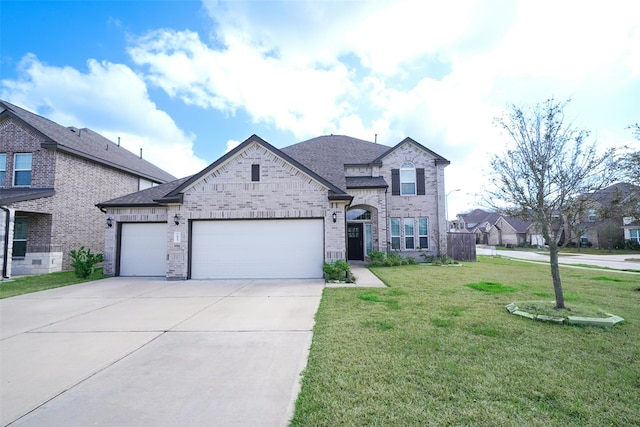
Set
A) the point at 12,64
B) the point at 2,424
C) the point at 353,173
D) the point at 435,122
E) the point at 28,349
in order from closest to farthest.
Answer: the point at 2,424
the point at 28,349
the point at 12,64
the point at 353,173
the point at 435,122

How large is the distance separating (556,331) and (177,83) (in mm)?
16173

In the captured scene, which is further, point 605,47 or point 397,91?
point 397,91

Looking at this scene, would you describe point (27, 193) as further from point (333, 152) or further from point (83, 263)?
point (333, 152)

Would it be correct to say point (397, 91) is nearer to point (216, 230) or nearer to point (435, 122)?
point (435, 122)

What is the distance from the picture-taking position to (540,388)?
315cm

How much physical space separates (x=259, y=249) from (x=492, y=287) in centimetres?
811

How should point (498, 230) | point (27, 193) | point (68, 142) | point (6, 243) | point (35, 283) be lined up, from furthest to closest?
point (498, 230), point (68, 142), point (27, 193), point (6, 243), point (35, 283)

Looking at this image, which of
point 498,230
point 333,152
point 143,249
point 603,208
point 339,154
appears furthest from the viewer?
point 498,230

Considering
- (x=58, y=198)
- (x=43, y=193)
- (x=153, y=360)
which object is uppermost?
(x=43, y=193)

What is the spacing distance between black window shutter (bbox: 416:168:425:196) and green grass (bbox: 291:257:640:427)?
1118 cm

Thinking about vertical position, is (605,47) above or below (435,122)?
below

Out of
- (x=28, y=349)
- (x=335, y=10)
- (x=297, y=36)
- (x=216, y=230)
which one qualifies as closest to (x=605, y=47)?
(x=335, y=10)

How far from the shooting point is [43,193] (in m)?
13.1

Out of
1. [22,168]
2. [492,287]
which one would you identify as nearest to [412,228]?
[492,287]
